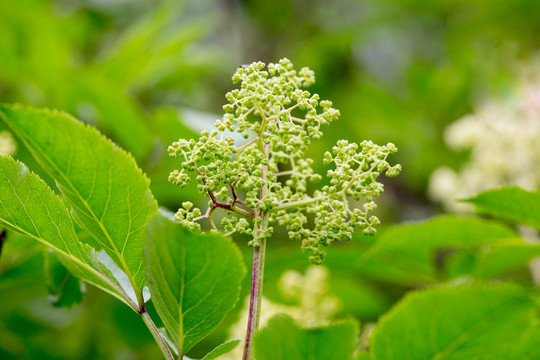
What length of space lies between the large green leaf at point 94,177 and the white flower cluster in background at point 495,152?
1600 millimetres

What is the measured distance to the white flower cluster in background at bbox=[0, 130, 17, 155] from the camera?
49.1 inches

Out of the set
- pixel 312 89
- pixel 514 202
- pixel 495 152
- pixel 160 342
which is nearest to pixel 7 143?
pixel 160 342

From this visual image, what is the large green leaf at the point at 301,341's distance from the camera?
1.90 ft

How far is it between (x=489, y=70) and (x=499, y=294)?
8.26 feet

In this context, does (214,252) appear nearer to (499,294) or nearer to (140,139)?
(499,294)

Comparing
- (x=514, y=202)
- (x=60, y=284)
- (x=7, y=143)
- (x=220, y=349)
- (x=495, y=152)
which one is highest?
Answer: (x=495, y=152)

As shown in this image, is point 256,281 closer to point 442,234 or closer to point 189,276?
point 189,276

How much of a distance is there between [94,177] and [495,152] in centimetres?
176

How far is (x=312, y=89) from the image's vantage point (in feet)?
9.53

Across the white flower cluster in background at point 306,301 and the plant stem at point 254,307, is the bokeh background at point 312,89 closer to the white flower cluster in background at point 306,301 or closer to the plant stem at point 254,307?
the white flower cluster in background at point 306,301

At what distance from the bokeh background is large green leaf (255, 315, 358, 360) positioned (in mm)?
318

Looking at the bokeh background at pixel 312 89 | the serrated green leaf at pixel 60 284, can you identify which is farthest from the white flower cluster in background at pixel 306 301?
the serrated green leaf at pixel 60 284

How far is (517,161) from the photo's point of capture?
2004 millimetres

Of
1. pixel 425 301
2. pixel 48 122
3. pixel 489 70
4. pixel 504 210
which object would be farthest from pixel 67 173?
pixel 489 70
